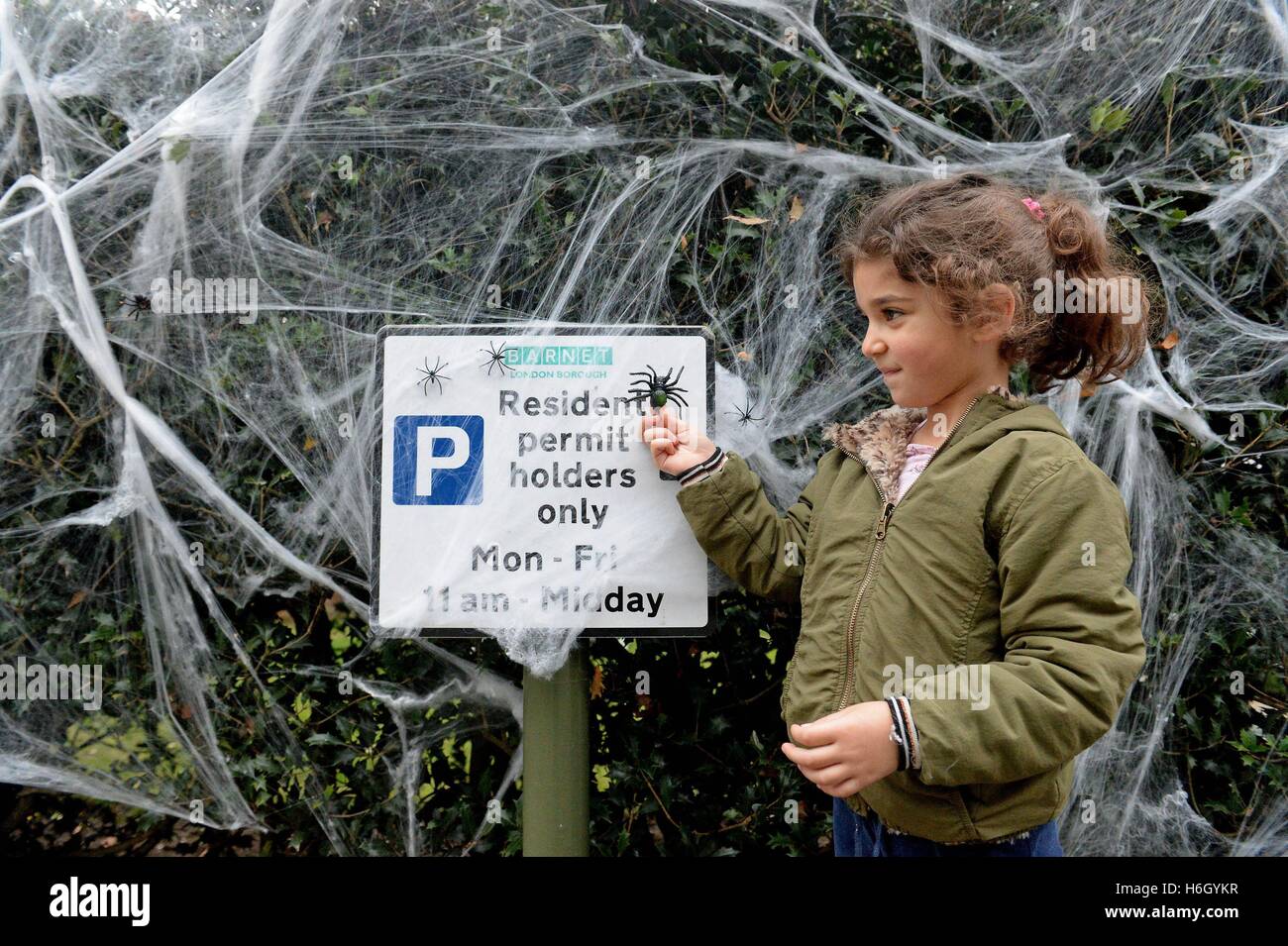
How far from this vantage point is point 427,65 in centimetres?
247

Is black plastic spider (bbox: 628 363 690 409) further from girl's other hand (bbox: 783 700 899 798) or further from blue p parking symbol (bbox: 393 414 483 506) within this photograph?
girl's other hand (bbox: 783 700 899 798)

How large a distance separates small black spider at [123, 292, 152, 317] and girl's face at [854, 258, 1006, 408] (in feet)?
5.52

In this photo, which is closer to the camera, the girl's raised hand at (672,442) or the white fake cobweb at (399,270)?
the girl's raised hand at (672,442)

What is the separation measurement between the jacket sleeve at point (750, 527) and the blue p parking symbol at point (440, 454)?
0.45 m

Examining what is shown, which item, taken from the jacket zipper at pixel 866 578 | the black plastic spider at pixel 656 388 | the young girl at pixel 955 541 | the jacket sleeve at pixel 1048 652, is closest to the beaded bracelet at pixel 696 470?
the young girl at pixel 955 541

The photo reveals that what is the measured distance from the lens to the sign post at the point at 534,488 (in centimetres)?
224

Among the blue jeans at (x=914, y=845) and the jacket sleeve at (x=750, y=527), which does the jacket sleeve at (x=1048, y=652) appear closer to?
the blue jeans at (x=914, y=845)

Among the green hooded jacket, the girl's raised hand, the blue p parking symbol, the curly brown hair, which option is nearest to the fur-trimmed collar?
the green hooded jacket

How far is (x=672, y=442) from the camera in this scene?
2.22m

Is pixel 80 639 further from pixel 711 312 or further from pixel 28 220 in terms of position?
pixel 711 312

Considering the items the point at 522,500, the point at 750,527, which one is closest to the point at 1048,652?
the point at 750,527

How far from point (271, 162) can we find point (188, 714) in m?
1.36
